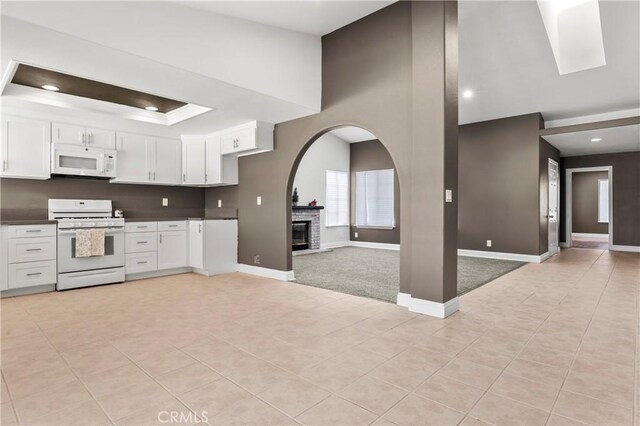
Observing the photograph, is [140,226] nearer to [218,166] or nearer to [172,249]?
[172,249]

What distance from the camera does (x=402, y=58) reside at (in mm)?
3762

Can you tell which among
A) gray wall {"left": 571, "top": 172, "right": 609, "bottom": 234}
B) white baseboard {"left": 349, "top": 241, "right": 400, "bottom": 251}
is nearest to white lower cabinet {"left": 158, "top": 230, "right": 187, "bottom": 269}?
white baseboard {"left": 349, "top": 241, "right": 400, "bottom": 251}

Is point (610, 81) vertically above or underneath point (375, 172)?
above

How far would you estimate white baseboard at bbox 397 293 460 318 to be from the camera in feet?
11.0

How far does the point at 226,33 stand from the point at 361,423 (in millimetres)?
3526

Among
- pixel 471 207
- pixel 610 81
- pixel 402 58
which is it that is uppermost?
pixel 610 81

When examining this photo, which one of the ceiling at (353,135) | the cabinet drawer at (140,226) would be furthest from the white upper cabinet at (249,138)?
the ceiling at (353,135)

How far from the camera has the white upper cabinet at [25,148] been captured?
4.26 m

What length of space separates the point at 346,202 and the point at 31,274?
275 inches

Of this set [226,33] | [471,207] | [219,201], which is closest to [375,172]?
[471,207]

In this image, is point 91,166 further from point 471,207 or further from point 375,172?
point 471,207

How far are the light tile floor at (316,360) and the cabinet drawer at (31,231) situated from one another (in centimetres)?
76

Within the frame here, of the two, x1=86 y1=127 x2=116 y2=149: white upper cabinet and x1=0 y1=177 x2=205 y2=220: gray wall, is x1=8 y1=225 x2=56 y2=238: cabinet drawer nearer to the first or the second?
x1=0 y1=177 x2=205 y2=220: gray wall

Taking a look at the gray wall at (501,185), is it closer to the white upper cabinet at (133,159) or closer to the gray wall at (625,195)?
→ the gray wall at (625,195)
